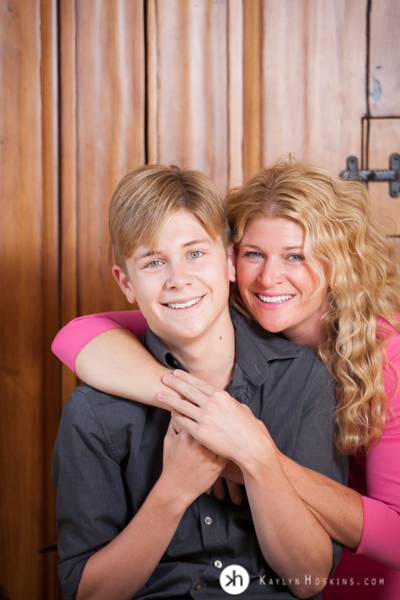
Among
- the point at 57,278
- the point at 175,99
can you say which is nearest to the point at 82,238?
the point at 57,278

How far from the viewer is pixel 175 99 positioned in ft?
5.99

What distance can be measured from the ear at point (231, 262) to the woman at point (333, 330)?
0.06ft

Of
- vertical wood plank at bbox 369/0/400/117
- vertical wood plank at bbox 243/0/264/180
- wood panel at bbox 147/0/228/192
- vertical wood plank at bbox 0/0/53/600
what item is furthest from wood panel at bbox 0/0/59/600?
vertical wood plank at bbox 369/0/400/117

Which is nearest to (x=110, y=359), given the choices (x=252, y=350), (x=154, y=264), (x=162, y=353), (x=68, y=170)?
(x=162, y=353)

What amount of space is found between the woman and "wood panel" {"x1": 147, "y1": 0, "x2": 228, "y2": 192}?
446 mm

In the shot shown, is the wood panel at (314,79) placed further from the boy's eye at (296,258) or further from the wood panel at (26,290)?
the wood panel at (26,290)

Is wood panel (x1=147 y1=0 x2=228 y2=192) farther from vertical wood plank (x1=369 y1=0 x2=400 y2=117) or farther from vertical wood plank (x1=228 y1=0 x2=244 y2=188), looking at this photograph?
vertical wood plank (x1=369 y1=0 x2=400 y2=117)

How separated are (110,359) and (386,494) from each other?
709 millimetres

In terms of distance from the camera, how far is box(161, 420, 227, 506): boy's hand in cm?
111

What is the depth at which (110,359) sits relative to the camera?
1237mm

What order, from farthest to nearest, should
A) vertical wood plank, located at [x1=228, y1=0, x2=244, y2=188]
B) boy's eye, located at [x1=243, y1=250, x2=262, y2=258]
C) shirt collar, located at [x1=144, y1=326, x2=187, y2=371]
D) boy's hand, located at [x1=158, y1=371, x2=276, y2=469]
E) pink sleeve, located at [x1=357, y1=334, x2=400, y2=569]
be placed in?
1. vertical wood plank, located at [x1=228, y1=0, x2=244, y2=188]
2. boy's eye, located at [x1=243, y1=250, x2=262, y2=258]
3. shirt collar, located at [x1=144, y1=326, x2=187, y2=371]
4. pink sleeve, located at [x1=357, y1=334, x2=400, y2=569]
5. boy's hand, located at [x1=158, y1=371, x2=276, y2=469]

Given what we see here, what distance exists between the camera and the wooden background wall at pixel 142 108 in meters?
1.80

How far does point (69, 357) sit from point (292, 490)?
1.97ft

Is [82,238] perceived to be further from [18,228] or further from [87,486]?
[87,486]
